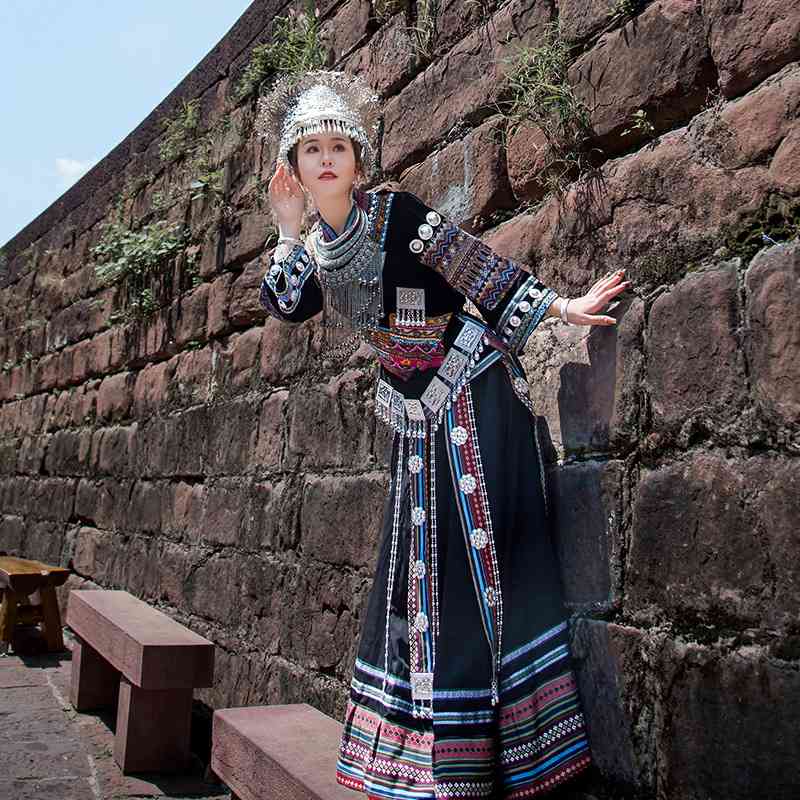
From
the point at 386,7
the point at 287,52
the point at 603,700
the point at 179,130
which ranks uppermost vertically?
the point at 179,130

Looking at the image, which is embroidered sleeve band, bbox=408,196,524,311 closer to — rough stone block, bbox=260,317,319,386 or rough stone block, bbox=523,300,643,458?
rough stone block, bbox=523,300,643,458

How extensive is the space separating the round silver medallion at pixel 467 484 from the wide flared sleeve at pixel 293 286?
62cm

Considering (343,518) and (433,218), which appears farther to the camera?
(343,518)

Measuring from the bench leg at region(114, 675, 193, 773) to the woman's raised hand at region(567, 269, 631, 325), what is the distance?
2425mm

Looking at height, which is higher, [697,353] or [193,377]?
[193,377]

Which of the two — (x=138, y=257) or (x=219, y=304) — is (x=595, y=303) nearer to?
(x=219, y=304)

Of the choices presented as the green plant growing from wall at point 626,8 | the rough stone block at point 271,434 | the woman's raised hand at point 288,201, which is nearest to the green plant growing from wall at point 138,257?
the rough stone block at point 271,434

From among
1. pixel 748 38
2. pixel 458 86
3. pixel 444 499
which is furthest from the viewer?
pixel 458 86

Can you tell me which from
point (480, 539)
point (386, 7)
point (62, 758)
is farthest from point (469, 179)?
point (62, 758)

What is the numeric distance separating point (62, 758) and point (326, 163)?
Answer: 107 inches

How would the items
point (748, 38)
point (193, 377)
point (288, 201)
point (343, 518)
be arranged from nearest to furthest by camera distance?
point (748, 38)
point (288, 201)
point (343, 518)
point (193, 377)

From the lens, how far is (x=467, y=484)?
204cm

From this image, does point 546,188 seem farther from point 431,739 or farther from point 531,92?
point 431,739

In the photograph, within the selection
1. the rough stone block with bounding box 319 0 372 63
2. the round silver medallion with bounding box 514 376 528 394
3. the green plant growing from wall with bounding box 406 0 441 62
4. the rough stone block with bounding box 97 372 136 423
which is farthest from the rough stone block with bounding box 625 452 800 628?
the rough stone block with bounding box 97 372 136 423
